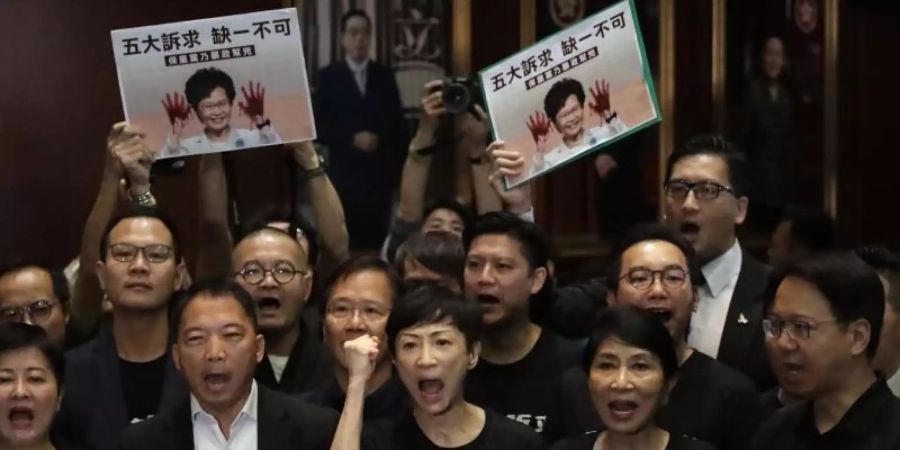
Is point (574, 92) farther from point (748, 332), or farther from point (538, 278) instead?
point (748, 332)

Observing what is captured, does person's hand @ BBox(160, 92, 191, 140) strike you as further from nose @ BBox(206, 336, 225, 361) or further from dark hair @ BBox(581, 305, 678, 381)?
dark hair @ BBox(581, 305, 678, 381)

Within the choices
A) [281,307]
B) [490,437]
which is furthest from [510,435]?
[281,307]

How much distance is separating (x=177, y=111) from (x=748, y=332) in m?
1.49

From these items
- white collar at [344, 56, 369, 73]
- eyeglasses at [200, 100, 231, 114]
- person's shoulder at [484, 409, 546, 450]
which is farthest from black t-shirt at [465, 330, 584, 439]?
white collar at [344, 56, 369, 73]

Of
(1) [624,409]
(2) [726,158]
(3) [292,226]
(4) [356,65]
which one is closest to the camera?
(1) [624,409]

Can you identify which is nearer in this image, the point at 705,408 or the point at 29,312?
the point at 705,408

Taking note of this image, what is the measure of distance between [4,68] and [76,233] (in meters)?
0.61

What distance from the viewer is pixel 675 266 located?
137 inches

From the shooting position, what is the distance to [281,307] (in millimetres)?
3787

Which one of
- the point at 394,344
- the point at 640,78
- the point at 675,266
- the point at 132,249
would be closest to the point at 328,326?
the point at 394,344

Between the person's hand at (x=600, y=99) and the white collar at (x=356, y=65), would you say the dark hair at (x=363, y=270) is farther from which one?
the white collar at (x=356, y=65)

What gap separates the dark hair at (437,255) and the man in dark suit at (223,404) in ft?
2.32

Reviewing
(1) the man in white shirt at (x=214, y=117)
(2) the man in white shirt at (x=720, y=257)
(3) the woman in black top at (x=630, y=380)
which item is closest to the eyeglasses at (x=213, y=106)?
(1) the man in white shirt at (x=214, y=117)

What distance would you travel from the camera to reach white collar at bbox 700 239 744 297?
12.5 ft
